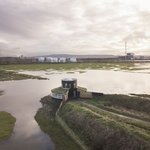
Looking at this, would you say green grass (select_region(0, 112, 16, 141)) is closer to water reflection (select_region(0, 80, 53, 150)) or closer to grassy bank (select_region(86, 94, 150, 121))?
water reflection (select_region(0, 80, 53, 150))

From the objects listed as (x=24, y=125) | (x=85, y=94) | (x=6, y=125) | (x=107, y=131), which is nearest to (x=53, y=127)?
(x=24, y=125)

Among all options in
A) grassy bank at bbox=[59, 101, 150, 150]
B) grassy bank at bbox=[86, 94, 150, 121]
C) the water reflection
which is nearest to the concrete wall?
grassy bank at bbox=[86, 94, 150, 121]

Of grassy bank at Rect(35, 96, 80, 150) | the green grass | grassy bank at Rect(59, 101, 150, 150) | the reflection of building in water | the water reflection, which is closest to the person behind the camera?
grassy bank at Rect(59, 101, 150, 150)

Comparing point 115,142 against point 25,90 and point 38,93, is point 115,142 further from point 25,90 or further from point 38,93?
point 25,90

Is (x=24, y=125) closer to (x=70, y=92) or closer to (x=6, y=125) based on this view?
(x=6, y=125)

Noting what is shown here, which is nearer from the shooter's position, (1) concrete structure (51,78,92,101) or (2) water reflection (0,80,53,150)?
(2) water reflection (0,80,53,150)

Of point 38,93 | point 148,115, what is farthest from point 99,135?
point 38,93

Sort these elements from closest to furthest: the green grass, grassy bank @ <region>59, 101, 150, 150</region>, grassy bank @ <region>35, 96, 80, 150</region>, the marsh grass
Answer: grassy bank @ <region>59, 101, 150, 150</region>
the marsh grass
grassy bank @ <region>35, 96, 80, 150</region>
the green grass
